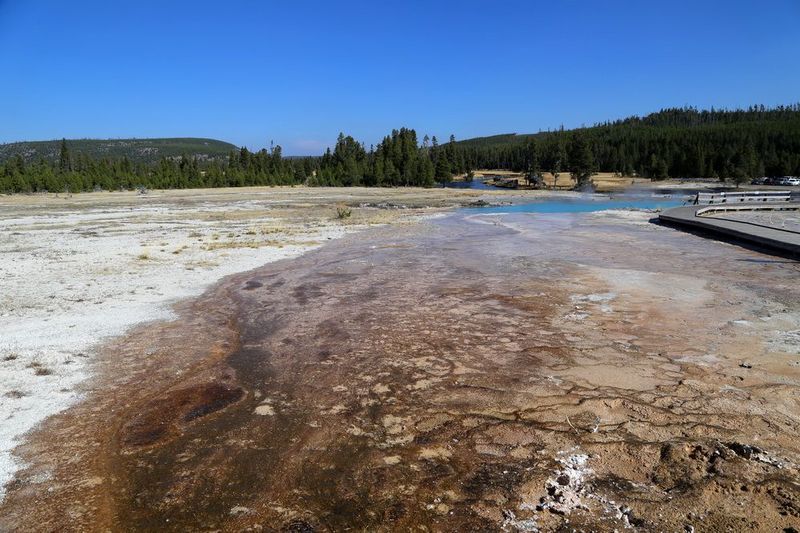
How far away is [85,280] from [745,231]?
19832 millimetres

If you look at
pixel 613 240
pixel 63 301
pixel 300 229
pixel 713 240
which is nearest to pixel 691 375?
pixel 63 301

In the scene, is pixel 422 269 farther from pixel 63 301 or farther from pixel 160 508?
pixel 160 508

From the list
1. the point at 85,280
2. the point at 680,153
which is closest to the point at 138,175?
the point at 85,280

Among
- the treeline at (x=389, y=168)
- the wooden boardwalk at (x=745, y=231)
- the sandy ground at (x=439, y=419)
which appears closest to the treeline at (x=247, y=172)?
the treeline at (x=389, y=168)

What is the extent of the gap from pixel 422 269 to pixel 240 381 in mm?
7646

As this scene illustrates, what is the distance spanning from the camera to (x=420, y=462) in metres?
4.29

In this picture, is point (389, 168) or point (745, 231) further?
point (389, 168)

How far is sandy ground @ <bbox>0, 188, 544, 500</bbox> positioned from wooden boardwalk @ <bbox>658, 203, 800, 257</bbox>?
14.2 meters

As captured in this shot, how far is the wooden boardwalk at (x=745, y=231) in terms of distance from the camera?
1480 cm

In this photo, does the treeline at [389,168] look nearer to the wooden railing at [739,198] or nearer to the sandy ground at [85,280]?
the wooden railing at [739,198]

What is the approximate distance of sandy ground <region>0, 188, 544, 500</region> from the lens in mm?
6004

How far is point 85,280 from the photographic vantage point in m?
12.1

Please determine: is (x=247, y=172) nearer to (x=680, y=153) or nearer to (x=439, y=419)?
(x=680, y=153)

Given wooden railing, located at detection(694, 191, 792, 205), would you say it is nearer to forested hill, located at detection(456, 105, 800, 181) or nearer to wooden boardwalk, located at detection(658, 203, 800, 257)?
wooden boardwalk, located at detection(658, 203, 800, 257)
